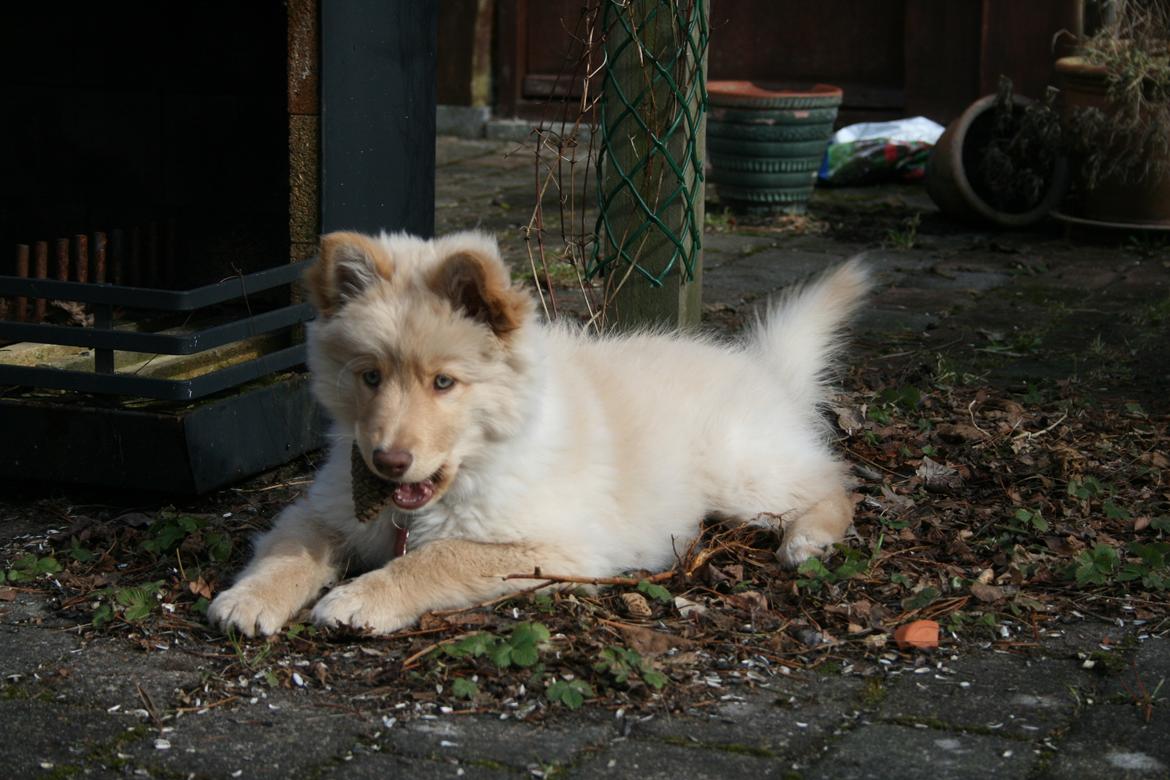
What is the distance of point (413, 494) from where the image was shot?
3115 millimetres

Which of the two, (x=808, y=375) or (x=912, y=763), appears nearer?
(x=912, y=763)

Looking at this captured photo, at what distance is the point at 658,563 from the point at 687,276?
1.33m

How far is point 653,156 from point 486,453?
1614 millimetres

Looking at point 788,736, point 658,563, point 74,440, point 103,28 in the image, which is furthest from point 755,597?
point 103,28

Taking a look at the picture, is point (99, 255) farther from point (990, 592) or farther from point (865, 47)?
point (865, 47)

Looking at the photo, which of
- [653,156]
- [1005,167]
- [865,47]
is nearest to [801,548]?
→ [653,156]

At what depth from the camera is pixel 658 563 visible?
3549 millimetres

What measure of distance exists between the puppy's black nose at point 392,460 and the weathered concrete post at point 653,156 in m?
1.77

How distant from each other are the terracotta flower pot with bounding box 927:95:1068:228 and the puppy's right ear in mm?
5508

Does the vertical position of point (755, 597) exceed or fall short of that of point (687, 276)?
it falls short

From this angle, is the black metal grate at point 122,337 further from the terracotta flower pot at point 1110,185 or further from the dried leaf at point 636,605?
the terracotta flower pot at point 1110,185

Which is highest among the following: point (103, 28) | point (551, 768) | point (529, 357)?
point (103, 28)

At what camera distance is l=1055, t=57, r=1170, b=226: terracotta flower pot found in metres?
7.44

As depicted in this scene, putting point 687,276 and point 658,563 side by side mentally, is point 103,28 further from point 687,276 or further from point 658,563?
point 658,563
